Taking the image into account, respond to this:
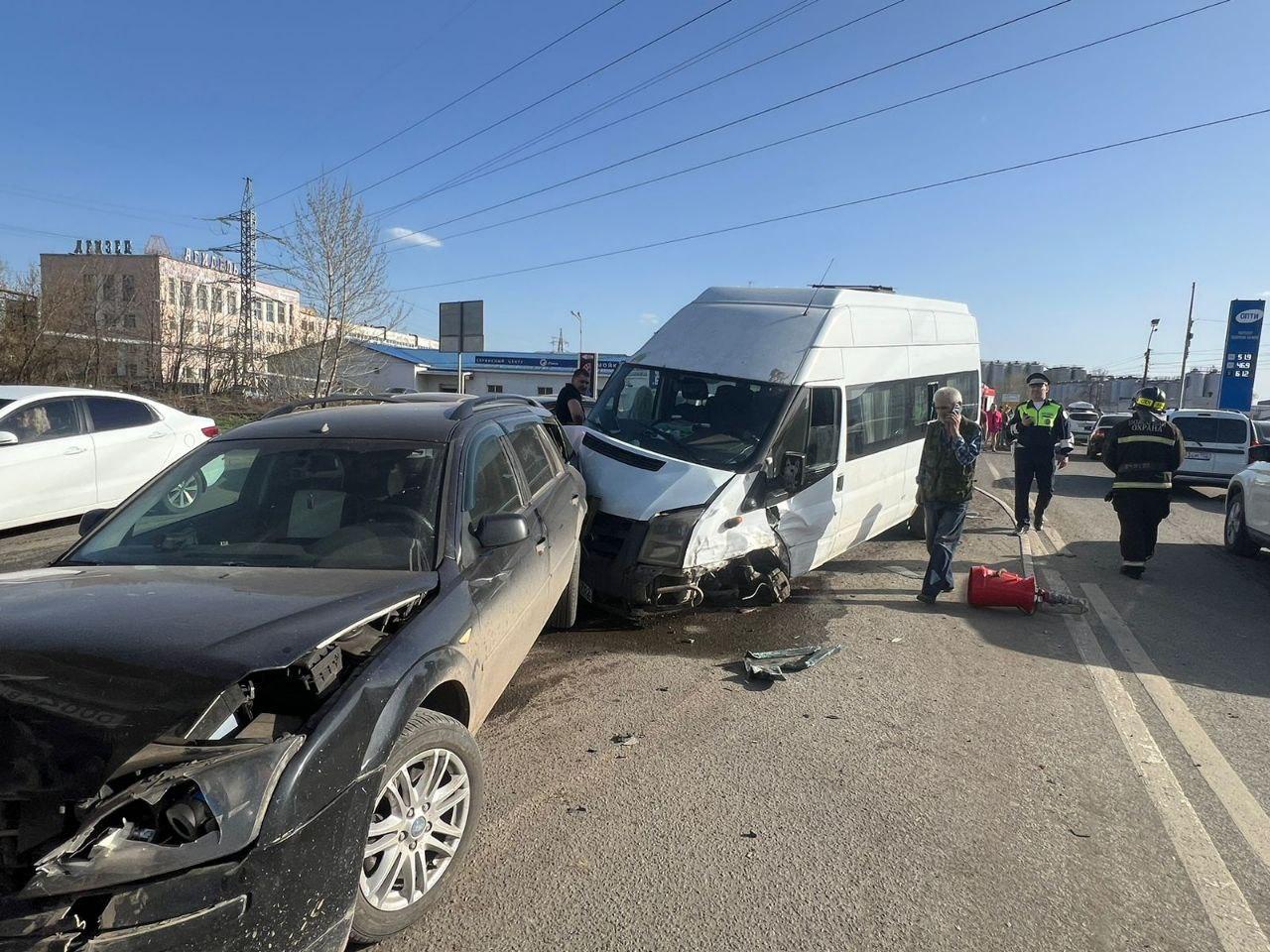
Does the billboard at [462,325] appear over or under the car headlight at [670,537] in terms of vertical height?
over

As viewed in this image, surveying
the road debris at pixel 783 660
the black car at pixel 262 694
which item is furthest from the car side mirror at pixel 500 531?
the road debris at pixel 783 660

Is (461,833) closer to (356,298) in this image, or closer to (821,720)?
(821,720)

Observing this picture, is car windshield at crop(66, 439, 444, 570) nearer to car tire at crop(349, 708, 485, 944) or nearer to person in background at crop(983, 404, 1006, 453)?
car tire at crop(349, 708, 485, 944)

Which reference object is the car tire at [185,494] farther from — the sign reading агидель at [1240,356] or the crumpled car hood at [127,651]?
the sign reading агидель at [1240,356]

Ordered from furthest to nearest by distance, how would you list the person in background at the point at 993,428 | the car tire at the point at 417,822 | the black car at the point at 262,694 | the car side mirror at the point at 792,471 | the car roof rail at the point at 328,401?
the person in background at the point at 993,428 → the car side mirror at the point at 792,471 → the car roof rail at the point at 328,401 → the car tire at the point at 417,822 → the black car at the point at 262,694

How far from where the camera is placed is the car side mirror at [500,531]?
340 cm

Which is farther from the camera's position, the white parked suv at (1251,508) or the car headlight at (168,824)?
the white parked suv at (1251,508)

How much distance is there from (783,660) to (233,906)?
3.88m

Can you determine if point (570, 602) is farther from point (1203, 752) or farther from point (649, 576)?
point (1203, 752)

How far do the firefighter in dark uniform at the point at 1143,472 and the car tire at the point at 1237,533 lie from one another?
205 centimetres

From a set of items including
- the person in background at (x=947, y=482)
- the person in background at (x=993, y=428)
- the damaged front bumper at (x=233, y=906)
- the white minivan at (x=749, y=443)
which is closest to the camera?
the damaged front bumper at (x=233, y=906)

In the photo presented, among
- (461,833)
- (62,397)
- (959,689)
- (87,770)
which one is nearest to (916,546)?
(959,689)

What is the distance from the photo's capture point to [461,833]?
9.33 feet

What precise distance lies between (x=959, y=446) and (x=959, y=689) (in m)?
2.49
